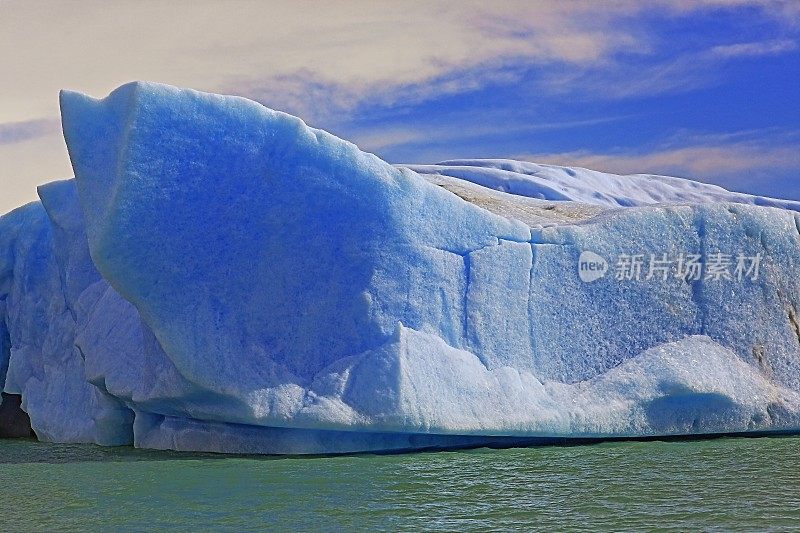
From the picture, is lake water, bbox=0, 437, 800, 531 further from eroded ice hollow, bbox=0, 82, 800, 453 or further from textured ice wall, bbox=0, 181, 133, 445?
textured ice wall, bbox=0, 181, 133, 445

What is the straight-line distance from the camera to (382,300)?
23.5ft

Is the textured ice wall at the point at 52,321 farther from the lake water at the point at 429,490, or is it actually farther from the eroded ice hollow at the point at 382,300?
the lake water at the point at 429,490

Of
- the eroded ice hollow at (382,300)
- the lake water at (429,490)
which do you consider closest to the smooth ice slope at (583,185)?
the eroded ice hollow at (382,300)

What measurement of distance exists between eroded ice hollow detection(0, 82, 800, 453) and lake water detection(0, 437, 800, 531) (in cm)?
31

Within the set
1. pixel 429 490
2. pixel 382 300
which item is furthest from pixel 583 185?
pixel 429 490

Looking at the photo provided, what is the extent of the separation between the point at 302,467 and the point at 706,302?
11.3ft

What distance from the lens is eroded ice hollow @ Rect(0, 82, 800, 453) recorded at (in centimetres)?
712

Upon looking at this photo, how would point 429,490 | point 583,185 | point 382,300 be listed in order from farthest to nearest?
1. point 583,185
2. point 382,300
3. point 429,490

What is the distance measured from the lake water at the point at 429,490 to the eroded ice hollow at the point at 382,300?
12.1 inches

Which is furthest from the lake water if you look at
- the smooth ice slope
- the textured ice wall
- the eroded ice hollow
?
the smooth ice slope

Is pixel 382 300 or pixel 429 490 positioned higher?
pixel 382 300

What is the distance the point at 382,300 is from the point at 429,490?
1.78 m

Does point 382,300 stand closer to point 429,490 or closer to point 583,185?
point 429,490

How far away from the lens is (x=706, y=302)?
26.2 feet
